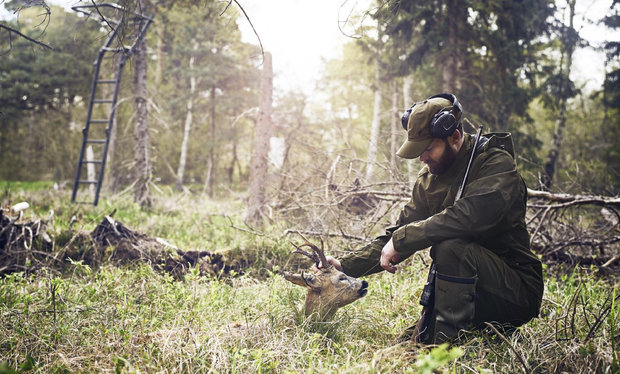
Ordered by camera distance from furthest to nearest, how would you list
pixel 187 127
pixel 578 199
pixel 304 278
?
pixel 187 127 < pixel 578 199 < pixel 304 278

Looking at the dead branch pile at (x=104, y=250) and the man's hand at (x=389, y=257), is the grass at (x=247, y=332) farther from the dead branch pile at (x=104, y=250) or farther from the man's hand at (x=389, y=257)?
the man's hand at (x=389, y=257)

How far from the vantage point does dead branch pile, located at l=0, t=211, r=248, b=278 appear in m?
4.61

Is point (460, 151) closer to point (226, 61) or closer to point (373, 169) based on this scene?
point (373, 169)

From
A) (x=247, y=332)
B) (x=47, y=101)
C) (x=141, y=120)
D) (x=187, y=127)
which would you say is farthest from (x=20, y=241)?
(x=47, y=101)

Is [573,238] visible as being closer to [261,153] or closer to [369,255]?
[369,255]

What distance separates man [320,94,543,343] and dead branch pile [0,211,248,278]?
8.34 feet

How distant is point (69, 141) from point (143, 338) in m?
24.9

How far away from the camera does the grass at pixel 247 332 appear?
2441 millimetres

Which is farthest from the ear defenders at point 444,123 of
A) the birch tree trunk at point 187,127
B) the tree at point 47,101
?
the tree at point 47,101

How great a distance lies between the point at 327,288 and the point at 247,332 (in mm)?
660

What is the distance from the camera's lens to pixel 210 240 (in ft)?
21.8

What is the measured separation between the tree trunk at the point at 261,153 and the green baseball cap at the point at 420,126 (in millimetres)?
6058

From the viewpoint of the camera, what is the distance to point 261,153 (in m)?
8.88

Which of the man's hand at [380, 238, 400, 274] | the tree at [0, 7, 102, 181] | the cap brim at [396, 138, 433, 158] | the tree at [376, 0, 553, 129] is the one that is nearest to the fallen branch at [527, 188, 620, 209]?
the cap brim at [396, 138, 433, 158]
